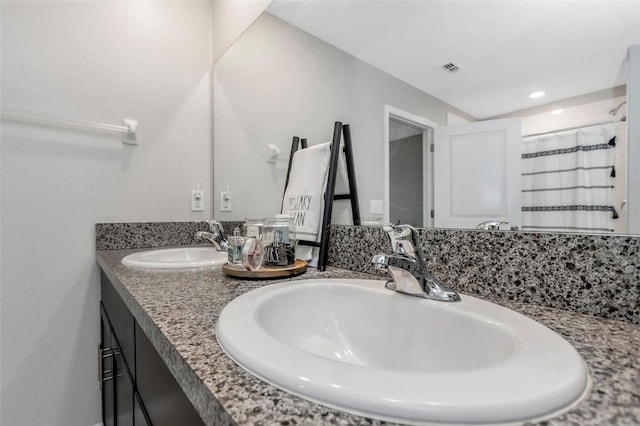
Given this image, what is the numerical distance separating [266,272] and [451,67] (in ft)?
2.12

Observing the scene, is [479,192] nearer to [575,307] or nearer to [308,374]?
[575,307]

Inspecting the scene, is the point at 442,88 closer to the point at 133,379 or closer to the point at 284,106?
the point at 284,106

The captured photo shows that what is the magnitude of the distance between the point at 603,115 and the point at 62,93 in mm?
1748

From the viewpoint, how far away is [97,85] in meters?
1.37

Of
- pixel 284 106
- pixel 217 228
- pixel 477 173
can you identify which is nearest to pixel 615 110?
pixel 477 173

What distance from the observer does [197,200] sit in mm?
1654

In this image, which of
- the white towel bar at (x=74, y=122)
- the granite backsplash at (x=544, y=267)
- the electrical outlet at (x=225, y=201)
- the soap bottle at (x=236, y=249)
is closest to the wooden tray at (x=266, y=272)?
the soap bottle at (x=236, y=249)

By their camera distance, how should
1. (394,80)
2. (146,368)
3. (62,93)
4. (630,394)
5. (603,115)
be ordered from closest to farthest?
(630,394) < (603,115) < (146,368) < (394,80) < (62,93)

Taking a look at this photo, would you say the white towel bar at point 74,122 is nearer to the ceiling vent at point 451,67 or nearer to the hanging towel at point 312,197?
the hanging towel at point 312,197

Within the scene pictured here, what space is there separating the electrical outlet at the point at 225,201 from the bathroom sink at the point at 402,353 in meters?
1.09

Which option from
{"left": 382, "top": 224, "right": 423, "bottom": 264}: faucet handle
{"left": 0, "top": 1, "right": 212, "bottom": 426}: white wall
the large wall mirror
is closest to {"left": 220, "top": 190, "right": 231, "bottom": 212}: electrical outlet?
{"left": 0, "top": 1, "right": 212, "bottom": 426}: white wall

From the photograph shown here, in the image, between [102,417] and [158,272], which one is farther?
[102,417]

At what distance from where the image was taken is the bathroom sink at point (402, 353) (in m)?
0.24

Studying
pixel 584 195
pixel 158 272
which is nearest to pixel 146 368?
pixel 158 272
